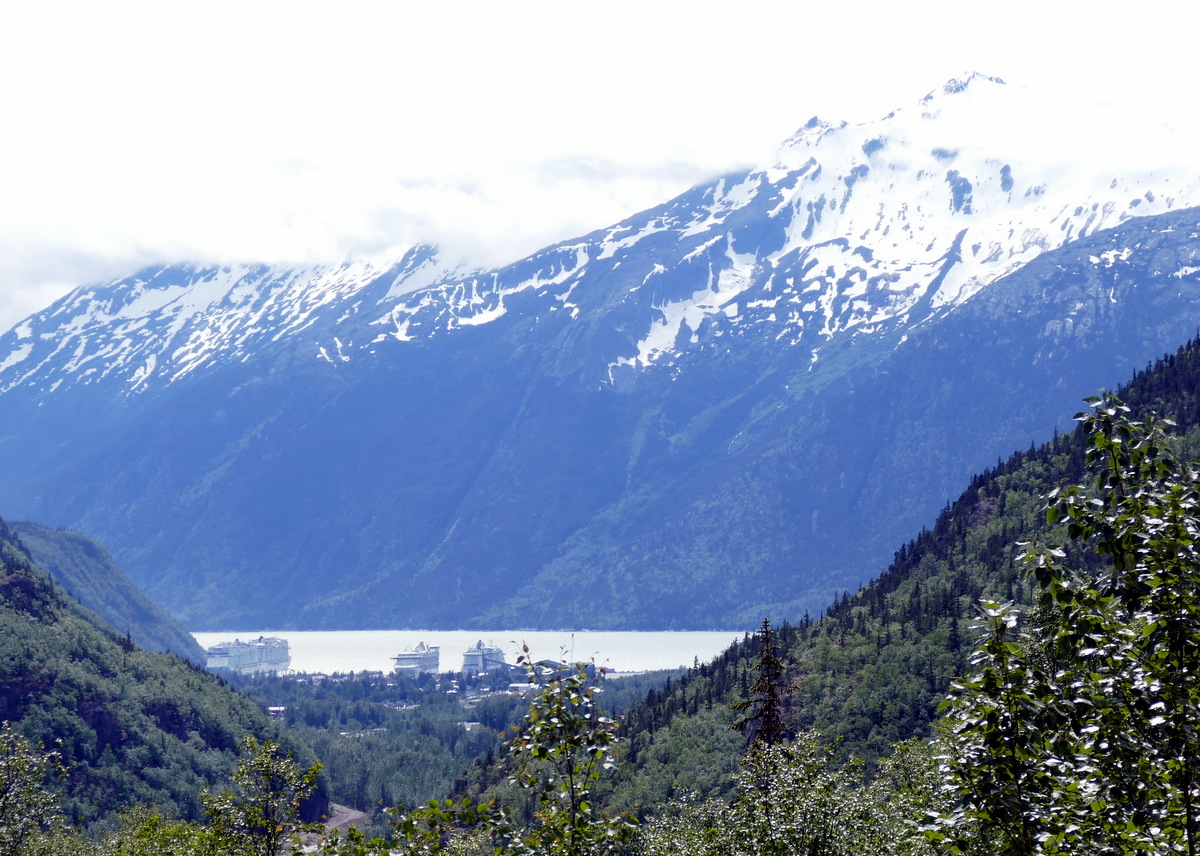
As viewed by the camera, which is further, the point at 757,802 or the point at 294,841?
the point at 757,802

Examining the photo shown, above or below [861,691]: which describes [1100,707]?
below

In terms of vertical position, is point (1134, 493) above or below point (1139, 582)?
above

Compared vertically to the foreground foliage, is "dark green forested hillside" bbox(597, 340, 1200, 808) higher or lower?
higher

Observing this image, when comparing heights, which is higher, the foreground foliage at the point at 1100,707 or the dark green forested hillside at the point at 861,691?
the dark green forested hillside at the point at 861,691

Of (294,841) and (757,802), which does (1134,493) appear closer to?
(294,841)

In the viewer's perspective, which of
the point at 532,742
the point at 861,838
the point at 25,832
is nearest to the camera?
the point at 532,742

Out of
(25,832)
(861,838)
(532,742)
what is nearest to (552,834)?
(532,742)

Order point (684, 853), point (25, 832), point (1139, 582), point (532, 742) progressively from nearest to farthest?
1. point (1139, 582)
2. point (532, 742)
3. point (684, 853)
4. point (25, 832)

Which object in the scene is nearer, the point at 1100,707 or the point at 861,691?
the point at 1100,707

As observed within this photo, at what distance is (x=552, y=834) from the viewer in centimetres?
2331

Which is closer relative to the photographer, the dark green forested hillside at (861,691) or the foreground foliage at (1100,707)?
the foreground foliage at (1100,707)

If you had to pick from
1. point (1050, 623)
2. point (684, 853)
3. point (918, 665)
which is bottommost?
point (684, 853)

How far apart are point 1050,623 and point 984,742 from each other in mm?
2228

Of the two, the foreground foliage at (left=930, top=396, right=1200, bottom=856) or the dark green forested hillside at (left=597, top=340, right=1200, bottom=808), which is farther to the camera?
the dark green forested hillside at (left=597, top=340, right=1200, bottom=808)
